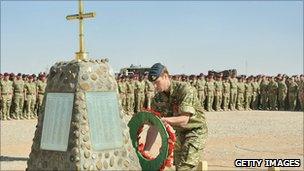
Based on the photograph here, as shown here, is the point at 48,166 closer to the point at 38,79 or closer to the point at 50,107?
the point at 50,107

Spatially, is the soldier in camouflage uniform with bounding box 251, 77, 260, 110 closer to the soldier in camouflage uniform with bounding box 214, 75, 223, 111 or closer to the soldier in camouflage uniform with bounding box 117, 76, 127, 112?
the soldier in camouflage uniform with bounding box 214, 75, 223, 111

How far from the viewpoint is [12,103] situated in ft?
76.3

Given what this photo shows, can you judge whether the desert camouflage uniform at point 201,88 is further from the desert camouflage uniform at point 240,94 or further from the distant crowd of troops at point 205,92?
the desert camouflage uniform at point 240,94

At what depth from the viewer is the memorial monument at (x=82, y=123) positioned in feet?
18.7

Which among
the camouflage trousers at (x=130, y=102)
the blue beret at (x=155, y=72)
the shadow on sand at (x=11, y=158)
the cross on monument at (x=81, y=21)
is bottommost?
the shadow on sand at (x=11, y=158)

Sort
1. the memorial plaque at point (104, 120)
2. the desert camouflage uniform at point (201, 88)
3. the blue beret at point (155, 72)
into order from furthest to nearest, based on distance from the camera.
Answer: the desert camouflage uniform at point (201, 88) < the blue beret at point (155, 72) < the memorial plaque at point (104, 120)

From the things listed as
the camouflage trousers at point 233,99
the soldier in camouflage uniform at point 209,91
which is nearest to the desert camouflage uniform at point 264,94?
the camouflage trousers at point 233,99

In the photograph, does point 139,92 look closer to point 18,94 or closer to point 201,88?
point 201,88

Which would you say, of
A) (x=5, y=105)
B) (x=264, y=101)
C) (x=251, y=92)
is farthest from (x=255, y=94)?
(x=5, y=105)

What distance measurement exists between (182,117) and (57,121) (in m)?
1.25

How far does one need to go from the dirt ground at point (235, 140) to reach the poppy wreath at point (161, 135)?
508 cm

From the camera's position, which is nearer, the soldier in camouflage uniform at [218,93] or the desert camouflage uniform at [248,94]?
the soldier in camouflage uniform at [218,93]

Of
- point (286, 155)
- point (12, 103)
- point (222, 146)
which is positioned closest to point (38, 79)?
point (12, 103)

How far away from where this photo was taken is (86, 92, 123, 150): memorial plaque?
227 inches
